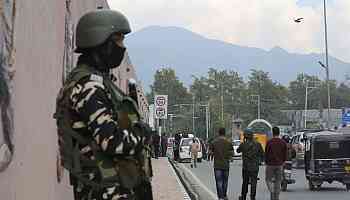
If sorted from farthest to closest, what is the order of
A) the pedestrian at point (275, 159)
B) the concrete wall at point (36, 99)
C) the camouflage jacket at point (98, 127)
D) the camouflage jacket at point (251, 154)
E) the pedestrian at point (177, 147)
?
the pedestrian at point (177, 147) < the camouflage jacket at point (251, 154) < the pedestrian at point (275, 159) < the concrete wall at point (36, 99) < the camouflage jacket at point (98, 127)

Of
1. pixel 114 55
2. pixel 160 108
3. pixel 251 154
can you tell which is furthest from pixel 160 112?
pixel 114 55

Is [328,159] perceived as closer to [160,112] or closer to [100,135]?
[160,112]

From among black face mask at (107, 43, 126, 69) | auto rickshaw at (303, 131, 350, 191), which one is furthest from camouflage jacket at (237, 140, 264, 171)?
black face mask at (107, 43, 126, 69)

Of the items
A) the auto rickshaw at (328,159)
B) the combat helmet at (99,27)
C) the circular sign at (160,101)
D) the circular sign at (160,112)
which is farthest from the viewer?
the circular sign at (160,101)

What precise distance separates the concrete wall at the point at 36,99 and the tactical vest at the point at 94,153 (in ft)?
5.39

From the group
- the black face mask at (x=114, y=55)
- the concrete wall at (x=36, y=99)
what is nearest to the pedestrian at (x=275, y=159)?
the concrete wall at (x=36, y=99)

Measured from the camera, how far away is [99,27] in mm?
4016

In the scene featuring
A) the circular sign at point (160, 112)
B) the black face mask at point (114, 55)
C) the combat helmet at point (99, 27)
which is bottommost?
the black face mask at point (114, 55)

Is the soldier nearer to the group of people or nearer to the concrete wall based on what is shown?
the concrete wall

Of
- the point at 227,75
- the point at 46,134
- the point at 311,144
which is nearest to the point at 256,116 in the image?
the point at 227,75

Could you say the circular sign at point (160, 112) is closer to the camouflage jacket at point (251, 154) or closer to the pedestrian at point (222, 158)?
the pedestrian at point (222, 158)

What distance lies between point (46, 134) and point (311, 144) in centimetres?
1651

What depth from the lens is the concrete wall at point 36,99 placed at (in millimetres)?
6039

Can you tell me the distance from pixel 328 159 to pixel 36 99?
16606mm
